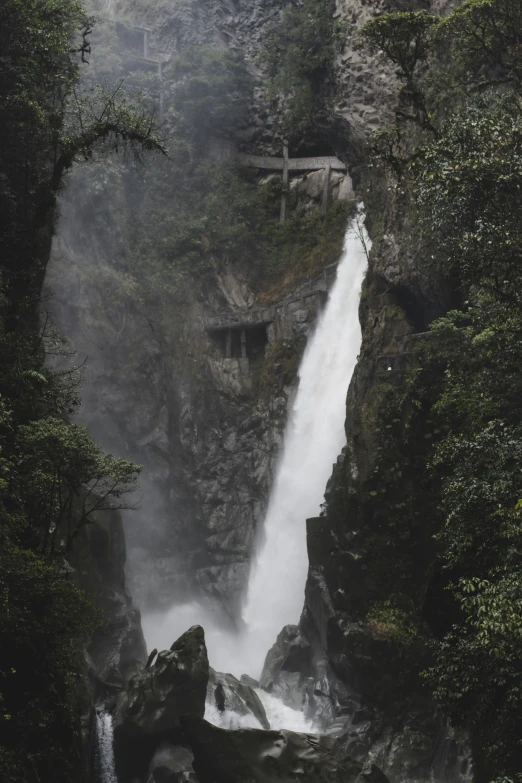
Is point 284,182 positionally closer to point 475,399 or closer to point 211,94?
point 211,94

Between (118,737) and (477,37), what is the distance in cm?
1802

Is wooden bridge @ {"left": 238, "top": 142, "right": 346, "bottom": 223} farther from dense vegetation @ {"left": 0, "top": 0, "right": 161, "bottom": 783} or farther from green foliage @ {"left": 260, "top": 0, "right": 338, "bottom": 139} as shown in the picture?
dense vegetation @ {"left": 0, "top": 0, "right": 161, "bottom": 783}

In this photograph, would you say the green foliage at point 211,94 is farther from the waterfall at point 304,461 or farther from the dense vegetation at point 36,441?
the dense vegetation at point 36,441

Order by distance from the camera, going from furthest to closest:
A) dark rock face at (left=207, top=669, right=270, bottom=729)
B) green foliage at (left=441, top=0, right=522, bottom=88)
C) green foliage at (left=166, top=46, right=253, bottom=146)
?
green foliage at (left=166, top=46, right=253, bottom=146) → dark rock face at (left=207, top=669, right=270, bottom=729) → green foliage at (left=441, top=0, right=522, bottom=88)

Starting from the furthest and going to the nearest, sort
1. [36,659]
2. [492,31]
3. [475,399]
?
[492,31]
[475,399]
[36,659]

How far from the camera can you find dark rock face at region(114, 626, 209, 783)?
16.5 meters

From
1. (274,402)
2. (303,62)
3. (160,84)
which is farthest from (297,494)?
(160,84)

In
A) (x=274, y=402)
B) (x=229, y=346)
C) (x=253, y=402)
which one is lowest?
(x=274, y=402)

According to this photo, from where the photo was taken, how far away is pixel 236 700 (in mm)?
19125

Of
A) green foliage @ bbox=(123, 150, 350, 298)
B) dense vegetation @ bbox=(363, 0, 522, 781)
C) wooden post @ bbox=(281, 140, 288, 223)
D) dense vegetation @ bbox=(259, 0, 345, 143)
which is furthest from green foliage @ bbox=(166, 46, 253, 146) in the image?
dense vegetation @ bbox=(363, 0, 522, 781)

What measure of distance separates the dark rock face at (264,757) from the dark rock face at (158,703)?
94cm

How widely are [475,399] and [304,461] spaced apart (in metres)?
11.8

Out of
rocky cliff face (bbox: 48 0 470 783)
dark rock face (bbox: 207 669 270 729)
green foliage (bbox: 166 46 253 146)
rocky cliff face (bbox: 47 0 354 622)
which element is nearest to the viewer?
rocky cliff face (bbox: 48 0 470 783)

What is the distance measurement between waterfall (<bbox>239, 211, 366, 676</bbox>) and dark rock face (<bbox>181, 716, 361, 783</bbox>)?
8240 mm
